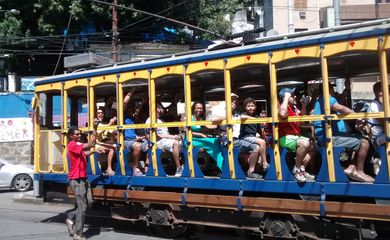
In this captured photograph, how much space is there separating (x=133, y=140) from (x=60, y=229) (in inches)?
93.3

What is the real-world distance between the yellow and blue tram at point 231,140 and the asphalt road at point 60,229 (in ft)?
1.39

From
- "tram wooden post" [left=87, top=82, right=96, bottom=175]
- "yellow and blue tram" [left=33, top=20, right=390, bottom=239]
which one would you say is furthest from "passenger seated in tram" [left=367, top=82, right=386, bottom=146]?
"tram wooden post" [left=87, top=82, right=96, bottom=175]

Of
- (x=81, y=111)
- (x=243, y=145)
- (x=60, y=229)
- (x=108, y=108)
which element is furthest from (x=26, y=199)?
(x=243, y=145)

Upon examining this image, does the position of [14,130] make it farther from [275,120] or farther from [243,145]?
[275,120]

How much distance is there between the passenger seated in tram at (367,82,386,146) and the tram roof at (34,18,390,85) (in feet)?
2.49

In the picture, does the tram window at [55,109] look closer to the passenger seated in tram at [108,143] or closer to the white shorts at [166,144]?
the passenger seated in tram at [108,143]

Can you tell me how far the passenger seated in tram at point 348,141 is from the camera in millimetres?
6531

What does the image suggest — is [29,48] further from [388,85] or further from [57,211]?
[388,85]

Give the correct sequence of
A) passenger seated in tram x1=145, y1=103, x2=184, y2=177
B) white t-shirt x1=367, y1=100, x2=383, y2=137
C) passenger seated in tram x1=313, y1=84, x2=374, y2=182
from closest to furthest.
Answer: white t-shirt x1=367, y1=100, x2=383, y2=137 → passenger seated in tram x1=313, y1=84, x2=374, y2=182 → passenger seated in tram x1=145, y1=103, x2=184, y2=177

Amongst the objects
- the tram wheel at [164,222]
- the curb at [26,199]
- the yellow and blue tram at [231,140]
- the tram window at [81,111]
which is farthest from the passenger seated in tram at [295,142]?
the curb at [26,199]

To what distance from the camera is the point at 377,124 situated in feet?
21.2

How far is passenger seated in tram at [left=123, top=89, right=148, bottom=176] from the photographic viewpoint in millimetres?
8977

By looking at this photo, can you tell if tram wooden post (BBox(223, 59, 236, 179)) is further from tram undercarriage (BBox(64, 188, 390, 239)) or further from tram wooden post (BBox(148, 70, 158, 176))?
tram wooden post (BBox(148, 70, 158, 176))

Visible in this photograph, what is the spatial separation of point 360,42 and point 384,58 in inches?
14.3
